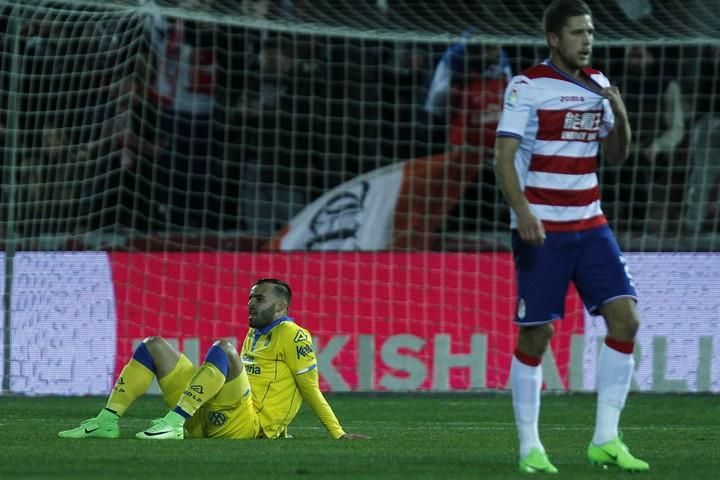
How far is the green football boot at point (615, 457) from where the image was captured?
577 cm

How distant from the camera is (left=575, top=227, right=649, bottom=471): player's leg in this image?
19.1ft

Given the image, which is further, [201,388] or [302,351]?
[302,351]

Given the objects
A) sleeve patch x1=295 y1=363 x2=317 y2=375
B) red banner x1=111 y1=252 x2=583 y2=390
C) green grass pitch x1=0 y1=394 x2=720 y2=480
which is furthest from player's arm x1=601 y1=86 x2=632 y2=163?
red banner x1=111 y1=252 x2=583 y2=390

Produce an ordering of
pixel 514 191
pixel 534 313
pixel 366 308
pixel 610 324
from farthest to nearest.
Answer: pixel 366 308 < pixel 610 324 < pixel 534 313 < pixel 514 191

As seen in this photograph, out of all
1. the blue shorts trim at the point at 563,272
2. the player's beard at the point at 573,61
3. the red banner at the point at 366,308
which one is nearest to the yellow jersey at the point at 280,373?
the blue shorts trim at the point at 563,272

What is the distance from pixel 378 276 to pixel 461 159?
191 centimetres

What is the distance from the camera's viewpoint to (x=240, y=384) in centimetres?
741

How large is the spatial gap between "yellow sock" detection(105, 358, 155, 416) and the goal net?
407 centimetres

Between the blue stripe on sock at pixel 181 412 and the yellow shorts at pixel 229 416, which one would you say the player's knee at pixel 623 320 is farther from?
the blue stripe on sock at pixel 181 412

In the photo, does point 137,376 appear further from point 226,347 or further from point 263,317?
point 263,317

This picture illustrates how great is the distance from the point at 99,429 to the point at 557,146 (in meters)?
2.88

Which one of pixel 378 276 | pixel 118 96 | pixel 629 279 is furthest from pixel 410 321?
pixel 629 279

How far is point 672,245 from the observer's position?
13.0 meters

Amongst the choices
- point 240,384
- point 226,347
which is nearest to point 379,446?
point 240,384
